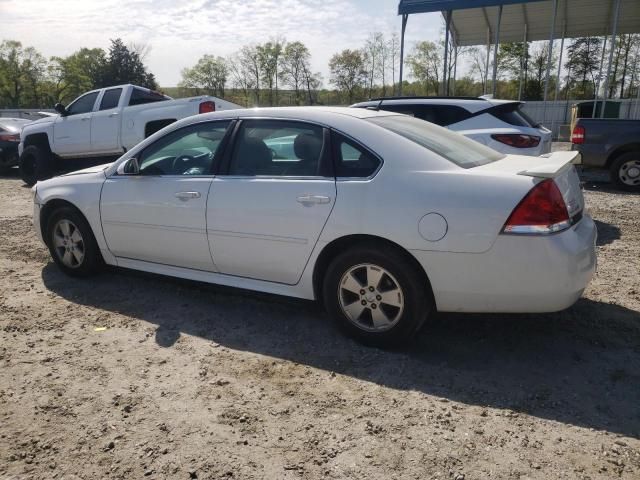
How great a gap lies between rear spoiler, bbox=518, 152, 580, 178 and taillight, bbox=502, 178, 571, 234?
73mm

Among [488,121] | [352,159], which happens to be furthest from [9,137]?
[352,159]

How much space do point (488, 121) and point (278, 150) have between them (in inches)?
158

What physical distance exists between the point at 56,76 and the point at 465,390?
6677cm

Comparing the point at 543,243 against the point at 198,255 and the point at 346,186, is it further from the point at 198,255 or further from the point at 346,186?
the point at 198,255

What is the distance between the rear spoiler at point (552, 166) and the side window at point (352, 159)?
2.99ft

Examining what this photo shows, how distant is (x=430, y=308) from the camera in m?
3.29

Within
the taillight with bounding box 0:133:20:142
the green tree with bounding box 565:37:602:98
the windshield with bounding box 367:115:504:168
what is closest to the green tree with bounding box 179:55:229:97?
the green tree with bounding box 565:37:602:98

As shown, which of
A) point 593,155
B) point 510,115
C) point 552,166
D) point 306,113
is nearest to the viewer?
point 552,166

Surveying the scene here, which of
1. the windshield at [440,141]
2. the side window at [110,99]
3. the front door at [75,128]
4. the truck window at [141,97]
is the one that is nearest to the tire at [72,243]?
the windshield at [440,141]

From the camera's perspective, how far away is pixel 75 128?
1080 cm

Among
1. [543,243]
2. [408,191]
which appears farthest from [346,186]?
[543,243]

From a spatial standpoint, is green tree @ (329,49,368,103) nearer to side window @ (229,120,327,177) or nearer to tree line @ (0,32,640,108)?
tree line @ (0,32,640,108)

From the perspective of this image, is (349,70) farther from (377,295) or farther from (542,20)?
(377,295)

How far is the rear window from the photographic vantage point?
22.4ft
